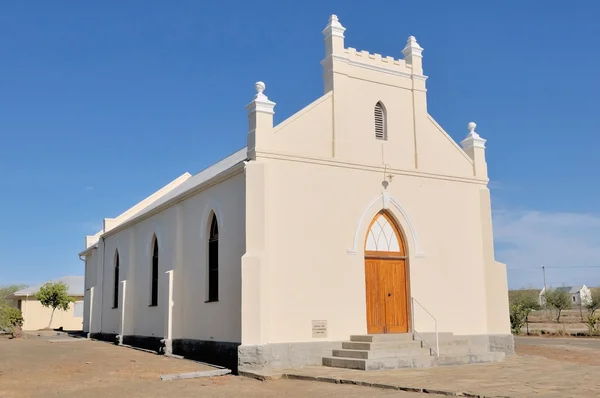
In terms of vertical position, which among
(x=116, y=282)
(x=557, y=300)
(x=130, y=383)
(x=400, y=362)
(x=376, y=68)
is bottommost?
(x=130, y=383)

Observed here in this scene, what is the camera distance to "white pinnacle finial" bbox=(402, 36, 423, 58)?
19.1 metres

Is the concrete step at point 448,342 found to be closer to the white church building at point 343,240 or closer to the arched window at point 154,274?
the white church building at point 343,240

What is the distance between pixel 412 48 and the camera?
62.7 feet

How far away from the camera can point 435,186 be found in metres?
18.7

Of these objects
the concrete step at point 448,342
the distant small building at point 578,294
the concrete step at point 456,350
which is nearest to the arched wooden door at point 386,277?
A: the concrete step at point 448,342

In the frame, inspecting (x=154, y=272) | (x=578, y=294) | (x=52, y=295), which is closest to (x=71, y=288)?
(x=52, y=295)

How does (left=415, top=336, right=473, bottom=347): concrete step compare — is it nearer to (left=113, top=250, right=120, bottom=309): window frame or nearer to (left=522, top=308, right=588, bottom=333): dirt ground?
(left=113, top=250, right=120, bottom=309): window frame

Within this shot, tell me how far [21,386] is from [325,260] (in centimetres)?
767

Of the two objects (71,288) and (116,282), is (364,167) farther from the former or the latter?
(71,288)

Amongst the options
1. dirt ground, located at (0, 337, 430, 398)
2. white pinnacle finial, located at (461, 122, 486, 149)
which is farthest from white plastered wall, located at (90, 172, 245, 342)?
white pinnacle finial, located at (461, 122, 486, 149)

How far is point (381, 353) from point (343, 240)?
10.6 ft

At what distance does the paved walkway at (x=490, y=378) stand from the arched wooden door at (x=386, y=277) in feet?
8.83

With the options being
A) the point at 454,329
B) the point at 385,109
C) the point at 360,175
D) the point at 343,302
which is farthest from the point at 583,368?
the point at 385,109

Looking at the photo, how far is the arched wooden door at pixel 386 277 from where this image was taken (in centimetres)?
1708
